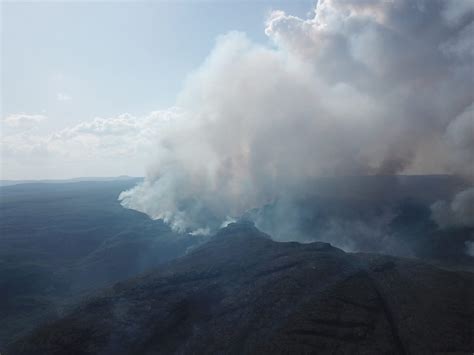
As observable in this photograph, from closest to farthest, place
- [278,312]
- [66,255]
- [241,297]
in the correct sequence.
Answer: [278,312] → [241,297] → [66,255]

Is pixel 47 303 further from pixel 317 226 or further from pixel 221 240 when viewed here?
pixel 317 226

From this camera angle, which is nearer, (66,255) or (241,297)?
(241,297)

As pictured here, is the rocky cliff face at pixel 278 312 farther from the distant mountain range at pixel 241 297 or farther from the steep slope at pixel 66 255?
the steep slope at pixel 66 255

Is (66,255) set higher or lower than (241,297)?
lower

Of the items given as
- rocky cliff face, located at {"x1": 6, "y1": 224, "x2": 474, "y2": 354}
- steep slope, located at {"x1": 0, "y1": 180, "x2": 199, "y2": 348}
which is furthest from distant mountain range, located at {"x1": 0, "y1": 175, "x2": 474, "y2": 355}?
steep slope, located at {"x1": 0, "y1": 180, "x2": 199, "y2": 348}

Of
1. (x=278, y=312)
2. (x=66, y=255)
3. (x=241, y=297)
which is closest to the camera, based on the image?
(x=278, y=312)

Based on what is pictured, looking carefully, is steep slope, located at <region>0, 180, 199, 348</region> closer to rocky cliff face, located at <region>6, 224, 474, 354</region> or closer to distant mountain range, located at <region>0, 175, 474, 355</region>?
distant mountain range, located at <region>0, 175, 474, 355</region>

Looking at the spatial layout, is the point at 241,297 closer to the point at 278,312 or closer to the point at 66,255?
the point at 278,312

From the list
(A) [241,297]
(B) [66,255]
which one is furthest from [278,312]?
(B) [66,255]
